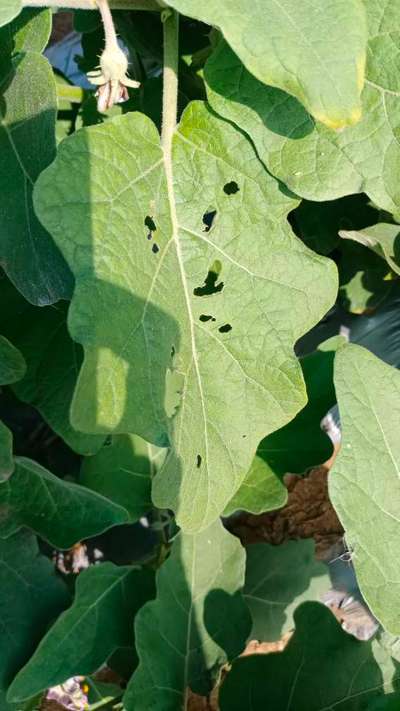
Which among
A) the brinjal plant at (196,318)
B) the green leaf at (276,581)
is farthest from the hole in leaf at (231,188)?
the green leaf at (276,581)

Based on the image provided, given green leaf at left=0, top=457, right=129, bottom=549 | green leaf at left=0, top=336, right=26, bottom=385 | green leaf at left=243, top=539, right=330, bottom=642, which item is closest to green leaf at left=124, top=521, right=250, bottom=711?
green leaf at left=0, top=457, right=129, bottom=549

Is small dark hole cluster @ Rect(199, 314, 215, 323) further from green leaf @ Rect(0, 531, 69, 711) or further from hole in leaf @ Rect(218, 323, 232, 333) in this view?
green leaf @ Rect(0, 531, 69, 711)

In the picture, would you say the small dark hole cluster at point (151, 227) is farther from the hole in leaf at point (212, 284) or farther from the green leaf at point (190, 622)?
the green leaf at point (190, 622)

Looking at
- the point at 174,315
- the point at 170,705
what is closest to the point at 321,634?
the point at 170,705

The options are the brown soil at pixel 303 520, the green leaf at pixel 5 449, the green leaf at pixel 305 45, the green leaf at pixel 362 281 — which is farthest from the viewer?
the brown soil at pixel 303 520

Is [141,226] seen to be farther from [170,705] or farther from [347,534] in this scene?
[170,705]

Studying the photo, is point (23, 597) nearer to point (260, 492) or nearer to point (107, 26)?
point (260, 492)

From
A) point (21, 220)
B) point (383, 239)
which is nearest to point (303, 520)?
point (383, 239)
